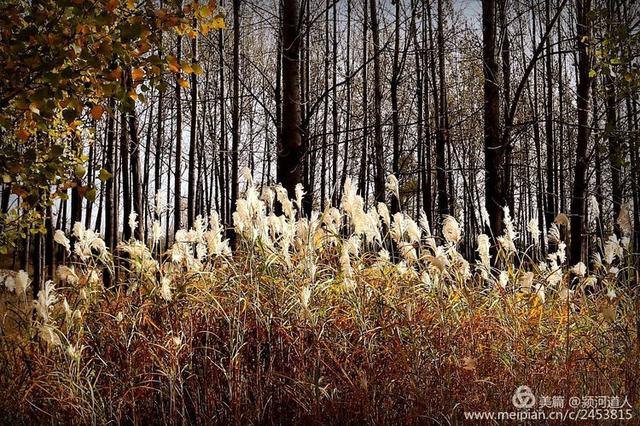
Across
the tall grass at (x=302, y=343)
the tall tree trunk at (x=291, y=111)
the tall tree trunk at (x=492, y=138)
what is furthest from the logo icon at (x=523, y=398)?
the tall tree trunk at (x=492, y=138)

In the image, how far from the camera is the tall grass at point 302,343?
10.8 feet

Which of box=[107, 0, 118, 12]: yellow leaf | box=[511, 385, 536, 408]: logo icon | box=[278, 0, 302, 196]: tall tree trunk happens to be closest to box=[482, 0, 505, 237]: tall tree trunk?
box=[278, 0, 302, 196]: tall tree trunk

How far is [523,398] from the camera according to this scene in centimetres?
316

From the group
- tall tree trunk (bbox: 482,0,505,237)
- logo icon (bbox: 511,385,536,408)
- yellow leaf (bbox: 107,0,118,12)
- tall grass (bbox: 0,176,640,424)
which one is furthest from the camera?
tall tree trunk (bbox: 482,0,505,237)

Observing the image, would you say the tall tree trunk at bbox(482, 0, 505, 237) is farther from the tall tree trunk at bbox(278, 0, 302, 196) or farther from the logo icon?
the logo icon

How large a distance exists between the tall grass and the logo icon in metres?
0.05

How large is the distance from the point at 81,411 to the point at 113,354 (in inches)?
17.1

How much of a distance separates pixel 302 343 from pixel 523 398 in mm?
1201

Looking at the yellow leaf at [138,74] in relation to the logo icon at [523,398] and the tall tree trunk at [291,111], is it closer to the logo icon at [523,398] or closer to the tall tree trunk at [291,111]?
the logo icon at [523,398]

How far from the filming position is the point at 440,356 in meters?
3.27

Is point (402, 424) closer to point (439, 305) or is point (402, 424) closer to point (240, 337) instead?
point (439, 305)

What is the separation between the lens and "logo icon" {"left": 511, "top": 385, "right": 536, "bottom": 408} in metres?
3.15

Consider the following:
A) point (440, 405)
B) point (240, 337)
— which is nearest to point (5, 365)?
point (240, 337)

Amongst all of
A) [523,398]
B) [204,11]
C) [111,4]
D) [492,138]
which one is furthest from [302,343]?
[492,138]
